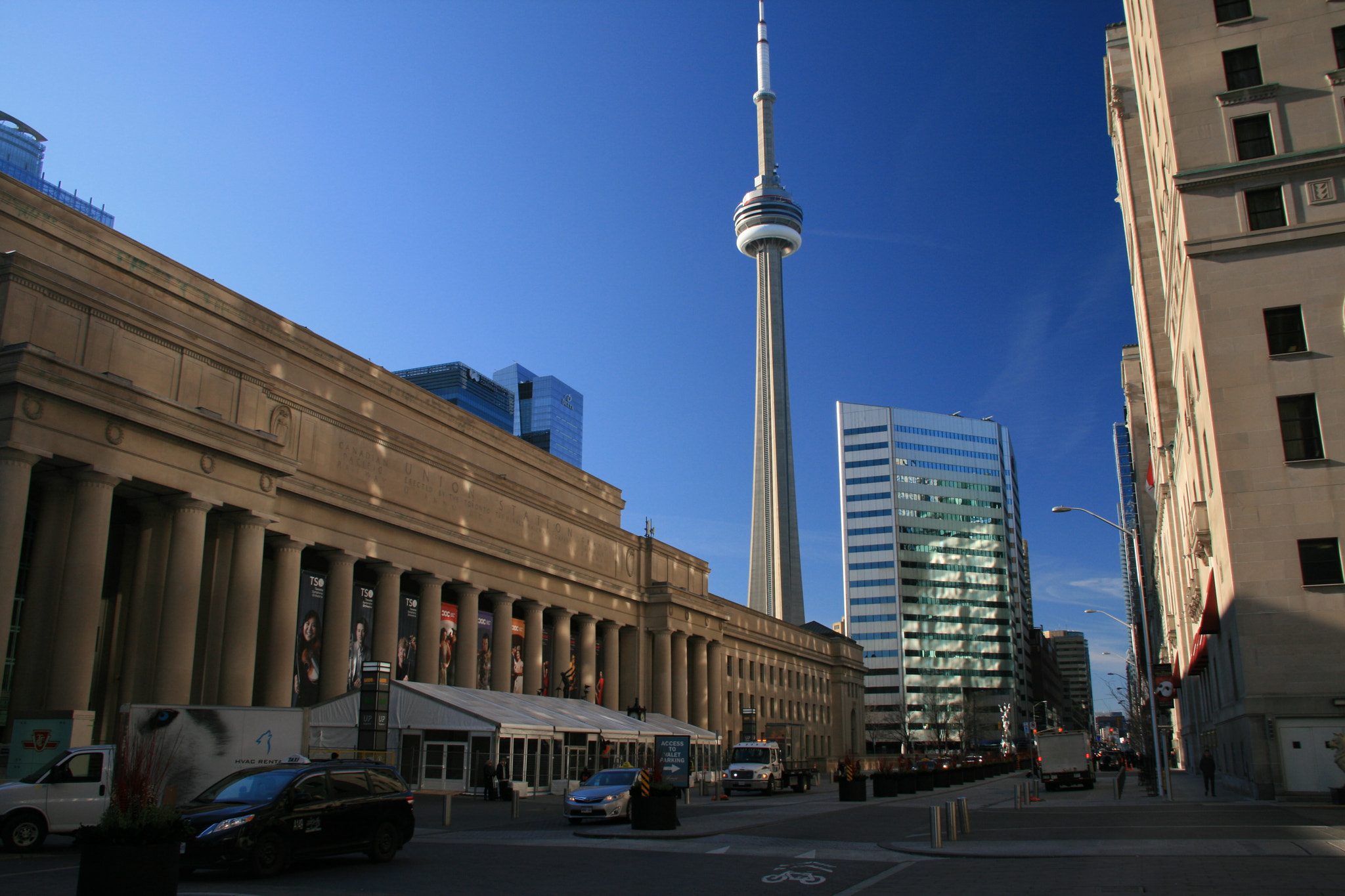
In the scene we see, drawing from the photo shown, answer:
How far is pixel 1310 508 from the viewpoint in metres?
32.1

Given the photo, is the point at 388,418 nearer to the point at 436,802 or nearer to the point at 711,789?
the point at 436,802

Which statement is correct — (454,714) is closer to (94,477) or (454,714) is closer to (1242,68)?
(94,477)

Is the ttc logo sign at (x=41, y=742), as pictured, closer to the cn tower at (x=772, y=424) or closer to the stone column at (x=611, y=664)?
the stone column at (x=611, y=664)

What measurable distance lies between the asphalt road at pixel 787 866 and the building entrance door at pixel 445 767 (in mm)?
13370

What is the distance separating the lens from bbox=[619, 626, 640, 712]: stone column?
7175 centimetres

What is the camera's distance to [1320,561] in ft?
105

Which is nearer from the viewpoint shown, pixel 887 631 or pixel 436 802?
pixel 436 802

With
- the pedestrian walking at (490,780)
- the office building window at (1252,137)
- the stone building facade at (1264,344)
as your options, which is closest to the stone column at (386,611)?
the pedestrian walking at (490,780)

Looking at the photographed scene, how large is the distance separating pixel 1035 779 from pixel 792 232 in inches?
5786

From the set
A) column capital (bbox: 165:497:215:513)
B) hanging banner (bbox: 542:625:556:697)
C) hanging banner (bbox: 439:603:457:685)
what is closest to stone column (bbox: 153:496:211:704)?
column capital (bbox: 165:497:215:513)

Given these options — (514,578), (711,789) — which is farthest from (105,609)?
(711,789)

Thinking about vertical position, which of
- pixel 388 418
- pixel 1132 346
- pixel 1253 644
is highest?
pixel 1132 346

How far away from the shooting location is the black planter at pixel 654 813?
24203mm

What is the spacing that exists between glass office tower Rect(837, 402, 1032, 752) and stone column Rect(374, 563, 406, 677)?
139m
